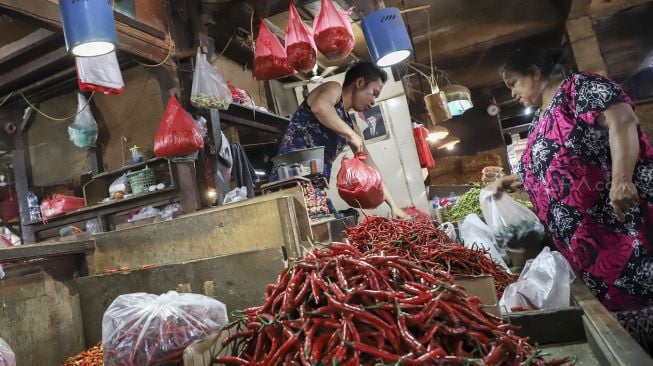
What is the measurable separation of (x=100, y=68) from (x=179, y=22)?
6.50 ft

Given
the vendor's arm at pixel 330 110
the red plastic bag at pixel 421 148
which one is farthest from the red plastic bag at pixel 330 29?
the red plastic bag at pixel 421 148

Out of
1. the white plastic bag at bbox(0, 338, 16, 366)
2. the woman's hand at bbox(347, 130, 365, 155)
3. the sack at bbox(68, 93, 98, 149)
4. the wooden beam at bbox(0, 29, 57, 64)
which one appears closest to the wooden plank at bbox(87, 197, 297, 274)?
the white plastic bag at bbox(0, 338, 16, 366)

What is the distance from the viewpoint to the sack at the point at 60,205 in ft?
21.3

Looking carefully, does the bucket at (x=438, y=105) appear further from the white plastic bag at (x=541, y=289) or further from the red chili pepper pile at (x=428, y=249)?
the white plastic bag at (x=541, y=289)

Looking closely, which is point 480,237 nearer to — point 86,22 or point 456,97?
point 86,22

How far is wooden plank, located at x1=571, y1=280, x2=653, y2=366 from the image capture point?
132 cm

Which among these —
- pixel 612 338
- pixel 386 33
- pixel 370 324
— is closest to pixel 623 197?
pixel 612 338

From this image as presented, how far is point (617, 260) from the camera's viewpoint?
2391mm

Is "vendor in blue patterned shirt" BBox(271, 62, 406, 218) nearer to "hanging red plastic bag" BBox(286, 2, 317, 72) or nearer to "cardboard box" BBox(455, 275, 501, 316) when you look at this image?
"hanging red plastic bag" BBox(286, 2, 317, 72)

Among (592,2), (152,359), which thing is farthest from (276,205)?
(592,2)

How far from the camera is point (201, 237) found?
2912 mm

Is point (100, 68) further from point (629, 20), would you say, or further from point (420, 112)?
point (420, 112)

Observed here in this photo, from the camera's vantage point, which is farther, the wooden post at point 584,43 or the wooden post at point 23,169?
the wooden post at point 584,43

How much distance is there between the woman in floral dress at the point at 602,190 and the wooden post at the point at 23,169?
8.26 m
